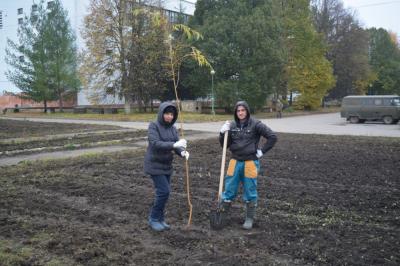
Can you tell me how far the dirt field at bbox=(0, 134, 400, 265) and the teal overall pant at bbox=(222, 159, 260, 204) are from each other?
39cm

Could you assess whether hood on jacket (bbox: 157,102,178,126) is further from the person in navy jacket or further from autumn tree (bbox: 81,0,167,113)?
autumn tree (bbox: 81,0,167,113)

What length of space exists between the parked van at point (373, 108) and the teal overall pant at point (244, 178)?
23.5m

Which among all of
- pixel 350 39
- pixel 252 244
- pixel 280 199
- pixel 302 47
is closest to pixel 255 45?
pixel 302 47

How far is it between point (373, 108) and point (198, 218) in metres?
24.1

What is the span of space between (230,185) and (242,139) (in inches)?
26.8

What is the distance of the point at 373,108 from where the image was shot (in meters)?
27.0

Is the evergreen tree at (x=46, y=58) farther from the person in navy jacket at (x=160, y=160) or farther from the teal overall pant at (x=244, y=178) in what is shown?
the teal overall pant at (x=244, y=178)

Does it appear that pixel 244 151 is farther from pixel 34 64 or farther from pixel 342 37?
pixel 342 37

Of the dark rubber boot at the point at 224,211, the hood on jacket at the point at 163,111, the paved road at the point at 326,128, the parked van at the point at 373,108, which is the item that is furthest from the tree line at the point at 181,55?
→ the dark rubber boot at the point at 224,211

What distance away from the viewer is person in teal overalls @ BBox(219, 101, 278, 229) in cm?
575

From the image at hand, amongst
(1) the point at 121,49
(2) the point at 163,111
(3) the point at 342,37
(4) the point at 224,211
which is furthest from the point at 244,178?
(3) the point at 342,37

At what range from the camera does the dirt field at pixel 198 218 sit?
4.54m

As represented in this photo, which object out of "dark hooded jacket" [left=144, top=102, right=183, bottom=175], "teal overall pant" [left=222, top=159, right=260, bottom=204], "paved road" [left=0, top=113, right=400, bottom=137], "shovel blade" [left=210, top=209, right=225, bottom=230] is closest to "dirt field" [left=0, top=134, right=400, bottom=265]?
"shovel blade" [left=210, top=209, right=225, bottom=230]

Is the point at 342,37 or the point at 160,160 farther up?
the point at 342,37
